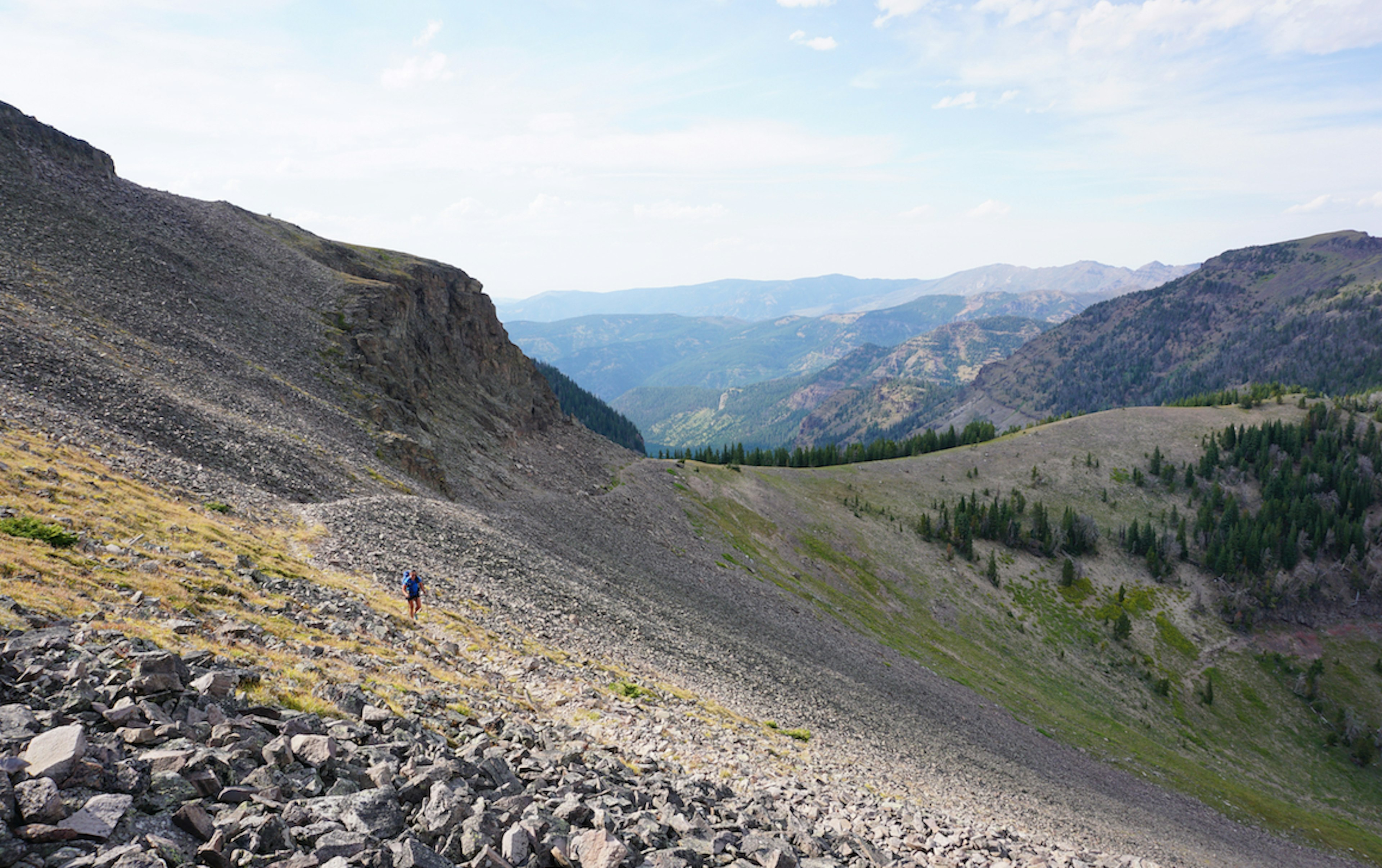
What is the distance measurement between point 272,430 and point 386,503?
914cm

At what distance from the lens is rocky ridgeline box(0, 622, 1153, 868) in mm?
7629

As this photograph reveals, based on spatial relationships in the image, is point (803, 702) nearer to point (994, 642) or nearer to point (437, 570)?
point (437, 570)

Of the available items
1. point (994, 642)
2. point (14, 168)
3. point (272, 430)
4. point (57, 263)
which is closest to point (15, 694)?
point (272, 430)

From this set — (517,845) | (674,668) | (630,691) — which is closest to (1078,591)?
(674,668)

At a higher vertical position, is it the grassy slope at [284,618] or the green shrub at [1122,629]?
the grassy slope at [284,618]

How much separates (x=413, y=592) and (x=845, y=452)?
123m

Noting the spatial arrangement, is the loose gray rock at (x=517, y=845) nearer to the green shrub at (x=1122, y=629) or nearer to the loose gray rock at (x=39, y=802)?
the loose gray rock at (x=39, y=802)

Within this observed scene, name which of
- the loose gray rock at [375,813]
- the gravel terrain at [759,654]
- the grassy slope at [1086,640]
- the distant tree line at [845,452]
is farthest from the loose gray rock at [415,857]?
the distant tree line at [845,452]

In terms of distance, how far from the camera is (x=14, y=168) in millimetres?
46406

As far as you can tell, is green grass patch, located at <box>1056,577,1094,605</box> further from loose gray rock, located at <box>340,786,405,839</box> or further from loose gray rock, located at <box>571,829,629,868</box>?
loose gray rock, located at <box>340,786,405,839</box>

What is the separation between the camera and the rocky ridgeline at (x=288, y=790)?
7.63 meters

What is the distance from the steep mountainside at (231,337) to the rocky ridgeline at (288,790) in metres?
24.6

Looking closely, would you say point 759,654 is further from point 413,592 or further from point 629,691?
point 413,592

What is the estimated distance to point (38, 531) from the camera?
16891 mm
